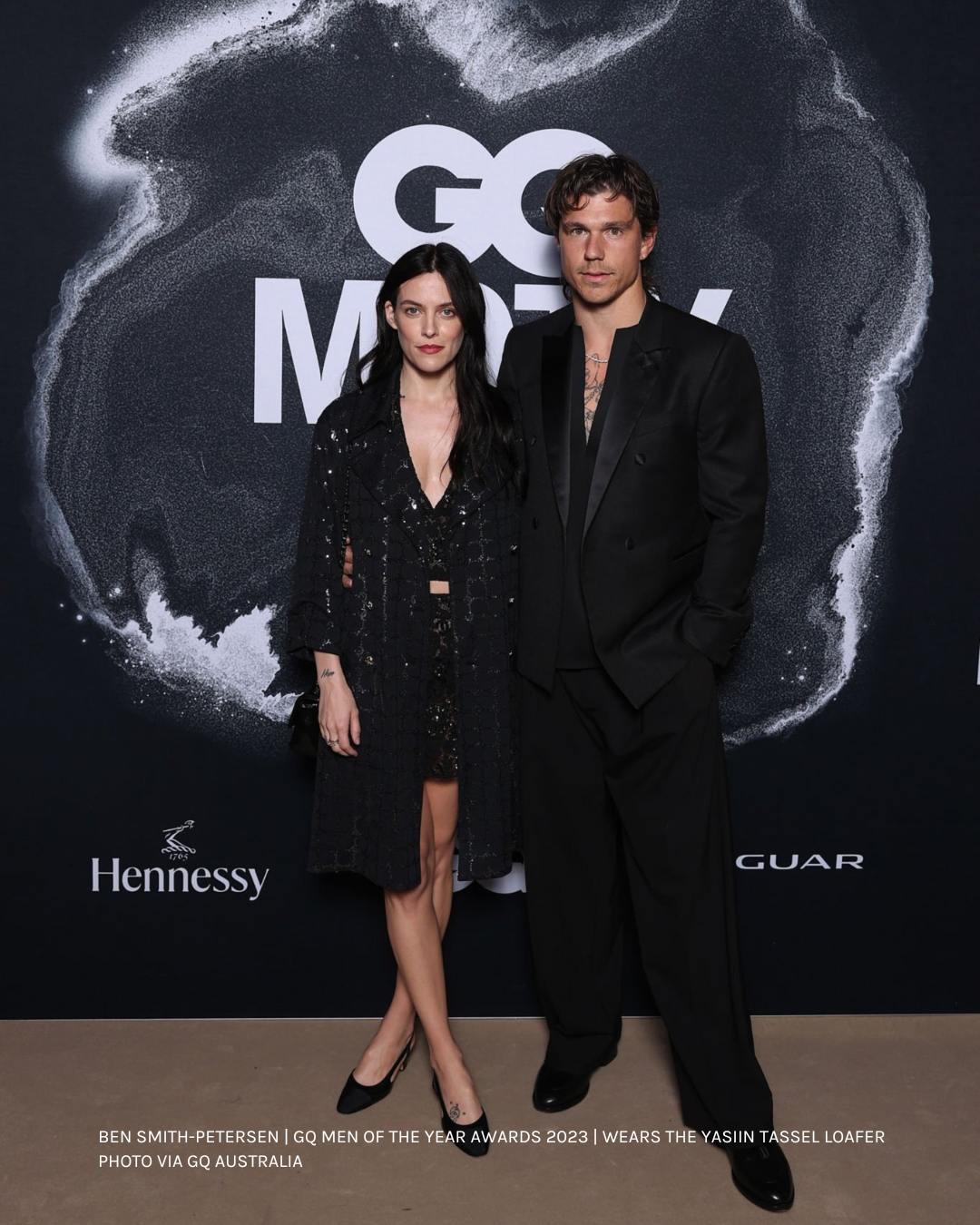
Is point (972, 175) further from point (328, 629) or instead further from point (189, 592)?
point (189, 592)

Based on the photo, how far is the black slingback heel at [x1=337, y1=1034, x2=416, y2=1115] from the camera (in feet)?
8.63

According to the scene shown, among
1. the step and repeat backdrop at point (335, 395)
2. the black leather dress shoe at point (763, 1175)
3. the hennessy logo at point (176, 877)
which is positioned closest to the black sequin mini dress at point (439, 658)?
the step and repeat backdrop at point (335, 395)

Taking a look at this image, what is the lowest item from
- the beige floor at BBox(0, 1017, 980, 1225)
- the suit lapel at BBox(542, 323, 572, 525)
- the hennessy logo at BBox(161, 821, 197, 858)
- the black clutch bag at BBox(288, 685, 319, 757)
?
the beige floor at BBox(0, 1017, 980, 1225)

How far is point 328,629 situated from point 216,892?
0.95m

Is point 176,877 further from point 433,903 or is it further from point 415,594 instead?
point 415,594

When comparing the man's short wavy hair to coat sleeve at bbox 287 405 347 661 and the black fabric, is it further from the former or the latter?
coat sleeve at bbox 287 405 347 661

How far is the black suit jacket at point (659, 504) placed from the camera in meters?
2.35

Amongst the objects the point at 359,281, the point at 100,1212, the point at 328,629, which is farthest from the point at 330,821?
the point at 359,281

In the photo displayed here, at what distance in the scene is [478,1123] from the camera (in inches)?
99.0

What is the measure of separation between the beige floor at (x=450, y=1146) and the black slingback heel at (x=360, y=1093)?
0.03 m

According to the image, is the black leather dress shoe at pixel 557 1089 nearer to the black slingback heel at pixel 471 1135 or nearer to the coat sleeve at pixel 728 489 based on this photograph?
the black slingback heel at pixel 471 1135

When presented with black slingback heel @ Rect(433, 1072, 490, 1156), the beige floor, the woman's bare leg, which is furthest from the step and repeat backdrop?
black slingback heel @ Rect(433, 1072, 490, 1156)

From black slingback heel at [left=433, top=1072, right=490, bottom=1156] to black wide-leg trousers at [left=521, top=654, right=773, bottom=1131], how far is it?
0.43 metres

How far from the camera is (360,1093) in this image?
2648 mm
